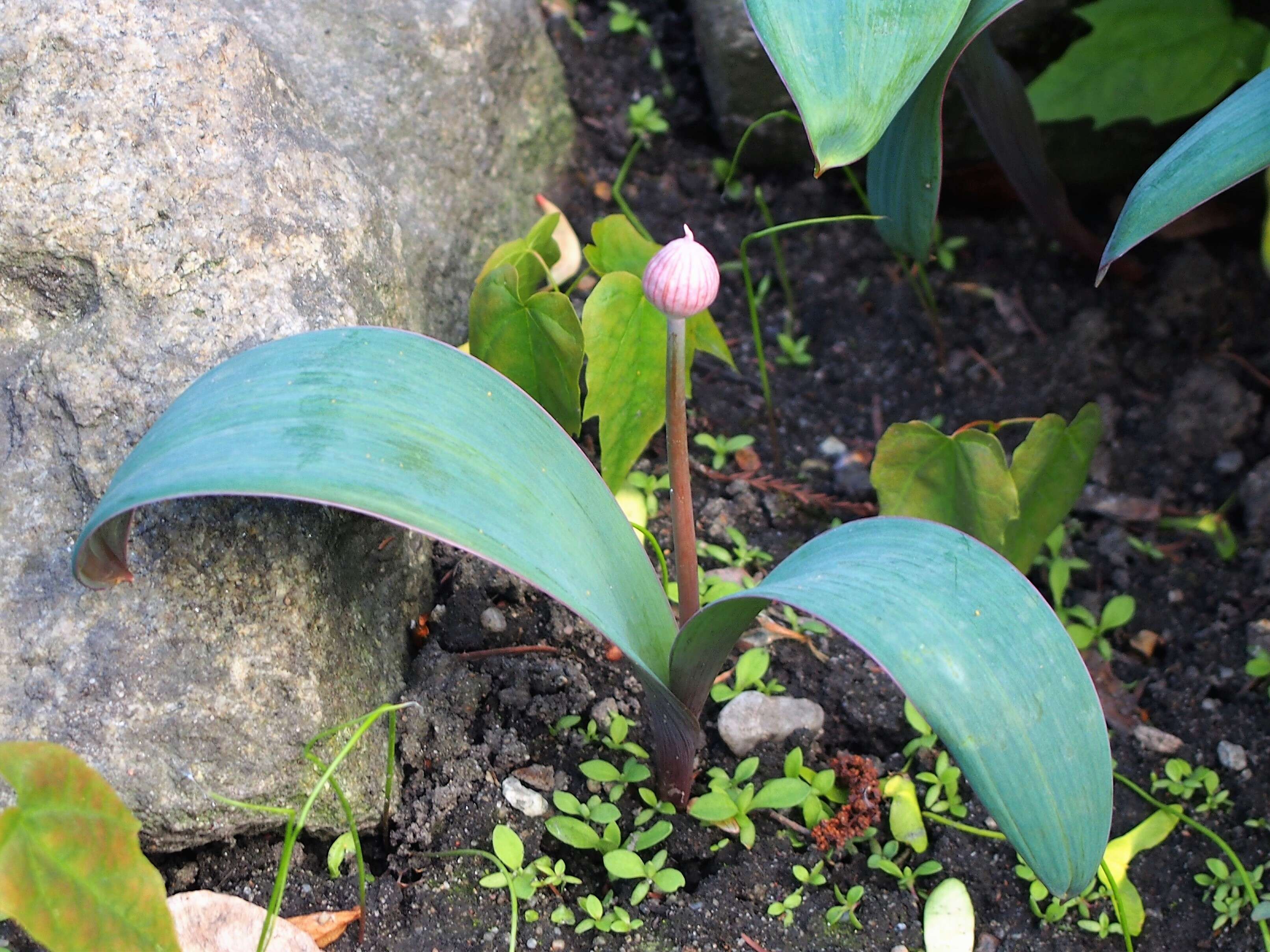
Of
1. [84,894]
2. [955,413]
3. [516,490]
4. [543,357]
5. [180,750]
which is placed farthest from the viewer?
[955,413]

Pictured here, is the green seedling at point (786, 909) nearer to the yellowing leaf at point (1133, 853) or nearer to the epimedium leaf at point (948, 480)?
the yellowing leaf at point (1133, 853)

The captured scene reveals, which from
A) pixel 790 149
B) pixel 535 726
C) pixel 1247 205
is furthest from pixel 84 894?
pixel 1247 205

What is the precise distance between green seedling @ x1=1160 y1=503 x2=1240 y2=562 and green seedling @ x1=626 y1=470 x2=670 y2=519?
2.51ft

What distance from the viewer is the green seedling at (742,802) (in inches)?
41.7

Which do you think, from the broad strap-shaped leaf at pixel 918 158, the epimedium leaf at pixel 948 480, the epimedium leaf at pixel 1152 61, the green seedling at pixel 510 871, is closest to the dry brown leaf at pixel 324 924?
the green seedling at pixel 510 871

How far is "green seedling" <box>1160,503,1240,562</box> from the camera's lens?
1.50 meters

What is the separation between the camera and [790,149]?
1832 millimetres

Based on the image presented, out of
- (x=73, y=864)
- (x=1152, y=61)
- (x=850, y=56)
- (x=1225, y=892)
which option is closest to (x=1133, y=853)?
(x=1225, y=892)

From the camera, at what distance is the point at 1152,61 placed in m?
1.61

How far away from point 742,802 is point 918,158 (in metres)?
0.78

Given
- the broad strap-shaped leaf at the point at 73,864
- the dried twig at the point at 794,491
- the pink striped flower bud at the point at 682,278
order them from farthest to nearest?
the dried twig at the point at 794,491
the pink striped flower bud at the point at 682,278
the broad strap-shaped leaf at the point at 73,864

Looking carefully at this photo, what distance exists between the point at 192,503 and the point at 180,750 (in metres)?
0.23

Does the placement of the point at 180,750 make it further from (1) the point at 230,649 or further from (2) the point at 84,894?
(2) the point at 84,894

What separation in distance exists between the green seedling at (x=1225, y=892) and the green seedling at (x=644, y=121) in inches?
53.8
